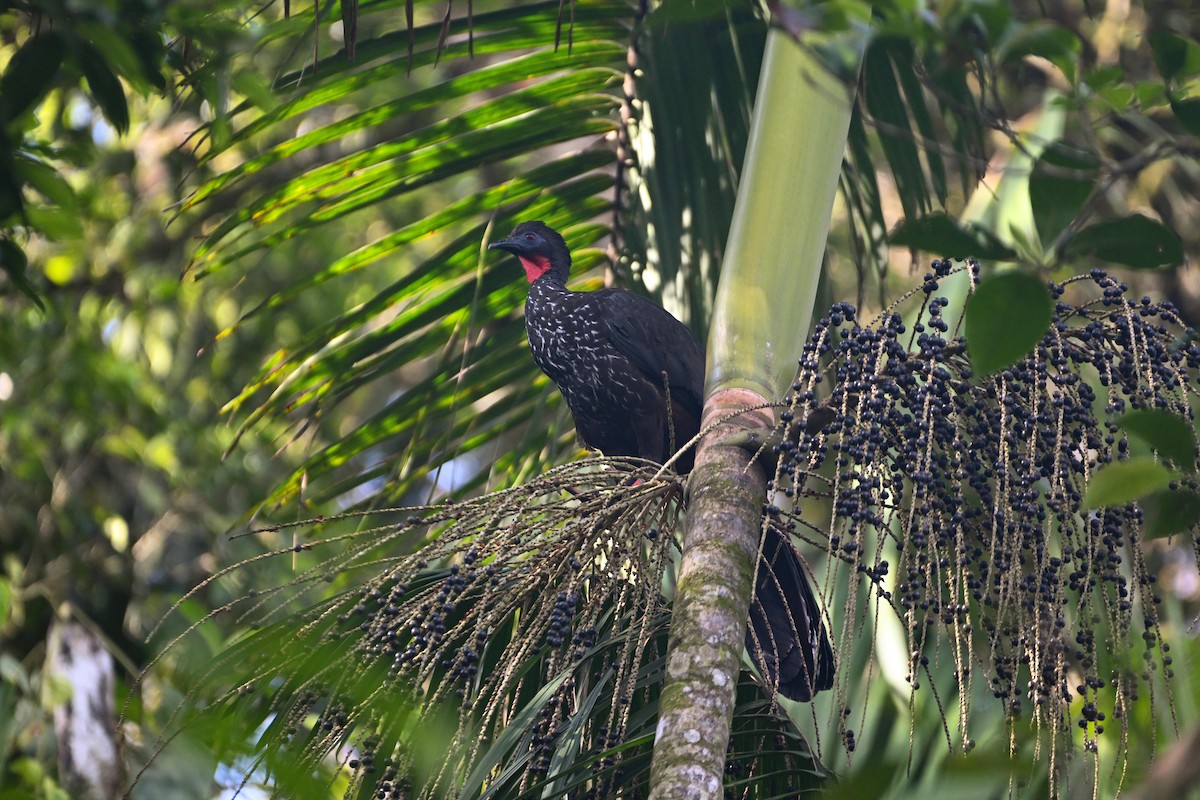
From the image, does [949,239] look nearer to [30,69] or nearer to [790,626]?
[790,626]

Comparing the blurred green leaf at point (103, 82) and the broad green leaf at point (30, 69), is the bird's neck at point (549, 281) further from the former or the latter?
the broad green leaf at point (30, 69)

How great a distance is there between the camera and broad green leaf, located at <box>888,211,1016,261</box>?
124 cm

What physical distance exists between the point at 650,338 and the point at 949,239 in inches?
68.0

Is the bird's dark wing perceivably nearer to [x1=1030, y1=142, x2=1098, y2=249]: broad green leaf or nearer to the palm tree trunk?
the palm tree trunk

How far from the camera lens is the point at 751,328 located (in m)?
1.92

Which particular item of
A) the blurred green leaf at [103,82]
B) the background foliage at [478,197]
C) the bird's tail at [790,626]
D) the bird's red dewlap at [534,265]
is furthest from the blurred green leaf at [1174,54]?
the bird's red dewlap at [534,265]

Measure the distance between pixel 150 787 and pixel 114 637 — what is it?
1777 mm

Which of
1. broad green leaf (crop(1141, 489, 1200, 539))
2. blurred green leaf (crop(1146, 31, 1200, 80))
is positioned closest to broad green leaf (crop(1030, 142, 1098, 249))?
blurred green leaf (crop(1146, 31, 1200, 80))

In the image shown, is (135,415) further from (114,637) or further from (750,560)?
(750,560)

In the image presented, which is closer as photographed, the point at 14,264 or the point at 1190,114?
the point at 1190,114

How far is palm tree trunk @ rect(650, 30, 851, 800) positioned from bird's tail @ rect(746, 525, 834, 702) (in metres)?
0.25

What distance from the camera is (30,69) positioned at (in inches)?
81.8

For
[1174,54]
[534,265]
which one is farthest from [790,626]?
[534,265]

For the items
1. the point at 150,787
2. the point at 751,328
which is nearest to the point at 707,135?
the point at 751,328
